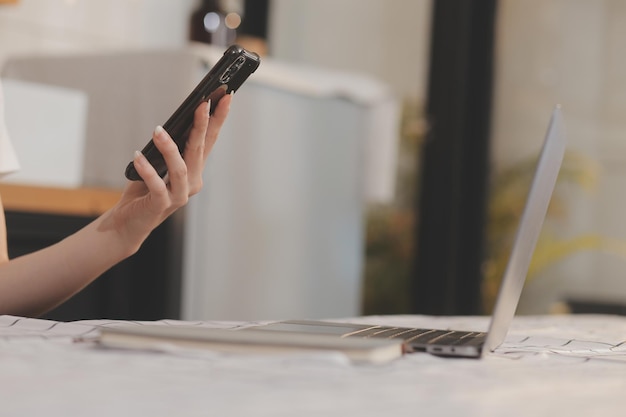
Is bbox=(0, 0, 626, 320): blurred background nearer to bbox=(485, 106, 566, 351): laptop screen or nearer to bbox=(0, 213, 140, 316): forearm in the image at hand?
bbox=(0, 213, 140, 316): forearm

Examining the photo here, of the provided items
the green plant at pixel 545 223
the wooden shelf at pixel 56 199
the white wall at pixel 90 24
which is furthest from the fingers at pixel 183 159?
the green plant at pixel 545 223

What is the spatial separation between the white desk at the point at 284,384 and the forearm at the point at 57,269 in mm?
329

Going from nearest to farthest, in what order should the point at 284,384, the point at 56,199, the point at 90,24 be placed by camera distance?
the point at 284,384, the point at 56,199, the point at 90,24

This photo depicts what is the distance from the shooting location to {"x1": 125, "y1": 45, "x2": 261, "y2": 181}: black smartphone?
102cm

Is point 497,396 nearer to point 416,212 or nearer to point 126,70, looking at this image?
point 126,70

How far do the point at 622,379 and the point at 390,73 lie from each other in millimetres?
3129

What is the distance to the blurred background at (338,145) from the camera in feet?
8.64

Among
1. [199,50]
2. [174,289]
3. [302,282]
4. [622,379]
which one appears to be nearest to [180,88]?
[199,50]

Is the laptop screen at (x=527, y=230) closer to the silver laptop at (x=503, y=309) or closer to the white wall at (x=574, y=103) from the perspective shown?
the silver laptop at (x=503, y=309)

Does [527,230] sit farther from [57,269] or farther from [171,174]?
[57,269]

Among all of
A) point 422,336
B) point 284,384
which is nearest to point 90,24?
point 422,336

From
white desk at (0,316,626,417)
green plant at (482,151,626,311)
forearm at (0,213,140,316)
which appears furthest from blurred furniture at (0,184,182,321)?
white desk at (0,316,626,417)

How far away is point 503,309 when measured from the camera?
2.41 ft

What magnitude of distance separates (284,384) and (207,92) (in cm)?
51
